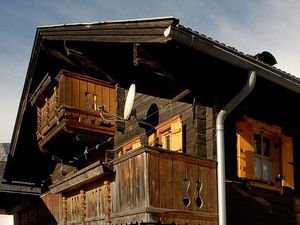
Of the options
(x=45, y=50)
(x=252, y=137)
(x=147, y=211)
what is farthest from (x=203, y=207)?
(x=45, y=50)

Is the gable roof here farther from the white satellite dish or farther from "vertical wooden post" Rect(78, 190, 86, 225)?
"vertical wooden post" Rect(78, 190, 86, 225)

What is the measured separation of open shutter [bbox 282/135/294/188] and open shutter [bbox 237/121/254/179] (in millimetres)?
922

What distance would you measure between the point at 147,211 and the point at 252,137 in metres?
2.88

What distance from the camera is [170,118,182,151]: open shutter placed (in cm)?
966

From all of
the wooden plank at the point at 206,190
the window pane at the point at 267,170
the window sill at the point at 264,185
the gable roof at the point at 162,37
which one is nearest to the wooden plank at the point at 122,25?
the gable roof at the point at 162,37

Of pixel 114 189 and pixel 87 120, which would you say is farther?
pixel 87 120

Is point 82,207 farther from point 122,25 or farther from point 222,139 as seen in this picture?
point 122,25

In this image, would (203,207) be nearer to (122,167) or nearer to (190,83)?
(122,167)

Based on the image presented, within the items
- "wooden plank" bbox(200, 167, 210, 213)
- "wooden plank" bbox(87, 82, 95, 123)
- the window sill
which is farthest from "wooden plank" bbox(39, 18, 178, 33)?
the window sill

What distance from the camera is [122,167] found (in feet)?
29.2

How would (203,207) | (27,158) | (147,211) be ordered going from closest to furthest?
(147,211), (203,207), (27,158)

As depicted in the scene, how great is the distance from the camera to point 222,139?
348 inches

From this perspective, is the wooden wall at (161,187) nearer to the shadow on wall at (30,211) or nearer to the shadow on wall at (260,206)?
the shadow on wall at (260,206)

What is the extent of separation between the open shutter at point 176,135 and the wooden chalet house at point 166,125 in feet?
0.09
